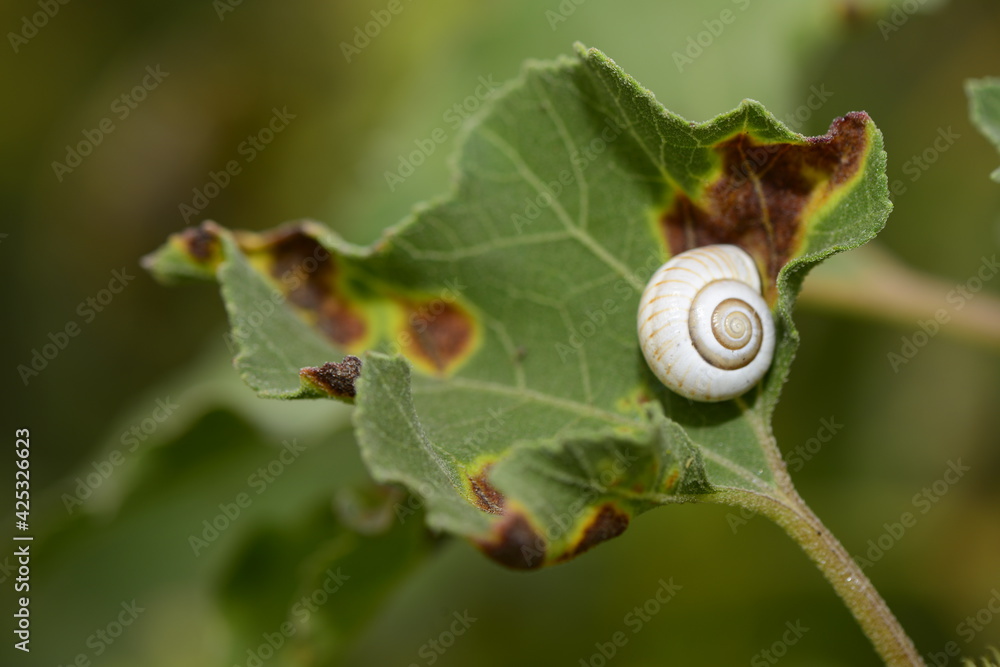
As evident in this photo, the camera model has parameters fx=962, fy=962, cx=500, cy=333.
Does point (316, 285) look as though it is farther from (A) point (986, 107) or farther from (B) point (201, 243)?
(A) point (986, 107)

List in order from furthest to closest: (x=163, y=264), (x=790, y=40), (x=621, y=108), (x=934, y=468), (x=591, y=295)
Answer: (x=934, y=468) < (x=790, y=40) < (x=163, y=264) < (x=591, y=295) < (x=621, y=108)

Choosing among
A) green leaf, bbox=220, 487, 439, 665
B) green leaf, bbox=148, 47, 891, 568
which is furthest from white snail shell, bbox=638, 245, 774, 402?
green leaf, bbox=220, 487, 439, 665

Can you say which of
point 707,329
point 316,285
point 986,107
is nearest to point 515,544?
point 707,329

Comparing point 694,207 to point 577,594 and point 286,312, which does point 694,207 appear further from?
point 577,594

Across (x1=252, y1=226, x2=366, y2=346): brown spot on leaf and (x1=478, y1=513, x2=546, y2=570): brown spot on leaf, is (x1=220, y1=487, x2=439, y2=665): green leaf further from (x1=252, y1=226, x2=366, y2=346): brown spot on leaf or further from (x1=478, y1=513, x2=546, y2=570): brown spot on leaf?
(x1=478, y1=513, x2=546, y2=570): brown spot on leaf

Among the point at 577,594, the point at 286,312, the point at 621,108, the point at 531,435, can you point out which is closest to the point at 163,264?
the point at 286,312

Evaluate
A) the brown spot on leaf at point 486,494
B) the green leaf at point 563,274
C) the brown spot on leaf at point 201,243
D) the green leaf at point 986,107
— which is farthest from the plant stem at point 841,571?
the brown spot on leaf at point 201,243
